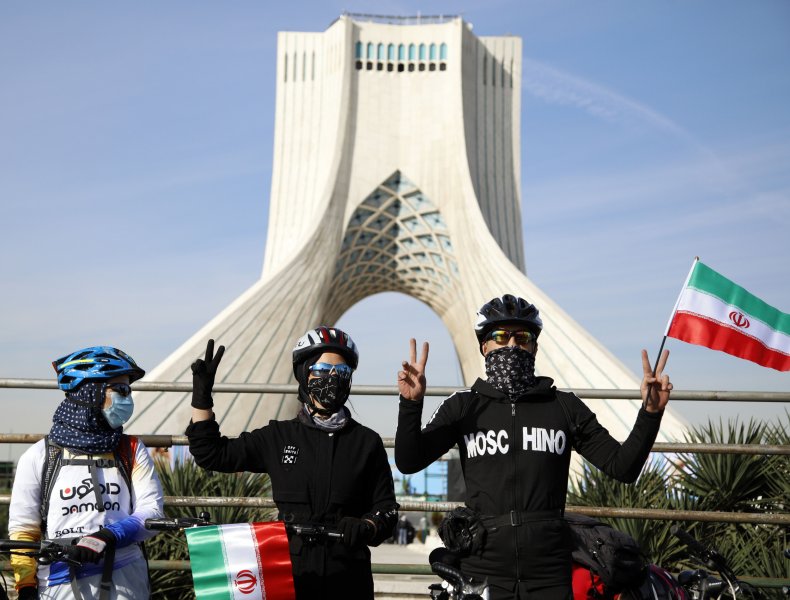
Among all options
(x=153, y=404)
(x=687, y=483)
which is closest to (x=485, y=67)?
(x=153, y=404)

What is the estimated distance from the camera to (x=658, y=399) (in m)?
3.05

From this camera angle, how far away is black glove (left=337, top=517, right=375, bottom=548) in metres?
3.02

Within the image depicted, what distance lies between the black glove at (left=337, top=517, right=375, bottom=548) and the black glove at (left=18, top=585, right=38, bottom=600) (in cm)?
101

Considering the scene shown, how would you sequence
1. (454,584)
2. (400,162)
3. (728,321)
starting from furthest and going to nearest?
(400,162), (728,321), (454,584)

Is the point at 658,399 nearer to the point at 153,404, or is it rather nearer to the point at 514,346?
the point at 514,346

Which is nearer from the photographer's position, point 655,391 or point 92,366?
point 655,391

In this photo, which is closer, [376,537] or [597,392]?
[376,537]

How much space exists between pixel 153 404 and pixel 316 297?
1022 centimetres

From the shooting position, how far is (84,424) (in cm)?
321

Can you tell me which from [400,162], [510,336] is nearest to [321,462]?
[510,336]

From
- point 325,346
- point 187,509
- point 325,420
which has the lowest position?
point 187,509

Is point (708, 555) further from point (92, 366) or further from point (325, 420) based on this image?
point (92, 366)

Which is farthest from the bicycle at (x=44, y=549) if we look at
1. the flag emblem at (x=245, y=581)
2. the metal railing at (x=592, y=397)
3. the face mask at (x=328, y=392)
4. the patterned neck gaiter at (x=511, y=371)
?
the metal railing at (x=592, y=397)

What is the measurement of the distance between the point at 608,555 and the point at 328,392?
1108 mm
